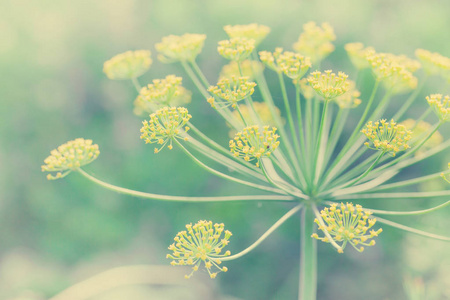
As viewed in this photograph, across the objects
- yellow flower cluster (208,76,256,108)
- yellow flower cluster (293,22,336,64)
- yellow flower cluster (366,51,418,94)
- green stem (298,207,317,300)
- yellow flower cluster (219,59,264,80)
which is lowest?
green stem (298,207,317,300)

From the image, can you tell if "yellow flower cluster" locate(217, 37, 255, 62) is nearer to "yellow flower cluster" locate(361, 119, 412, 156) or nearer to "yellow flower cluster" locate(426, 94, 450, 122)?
"yellow flower cluster" locate(361, 119, 412, 156)

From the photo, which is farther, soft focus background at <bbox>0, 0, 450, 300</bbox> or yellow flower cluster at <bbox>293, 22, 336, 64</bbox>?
soft focus background at <bbox>0, 0, 450, 300</bbox>

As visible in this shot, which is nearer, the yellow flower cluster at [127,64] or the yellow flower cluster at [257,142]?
the yellow flower cluster at [257,142]

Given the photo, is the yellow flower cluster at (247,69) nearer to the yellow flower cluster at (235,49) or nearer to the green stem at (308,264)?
the yellow flower cluster at (235,49)

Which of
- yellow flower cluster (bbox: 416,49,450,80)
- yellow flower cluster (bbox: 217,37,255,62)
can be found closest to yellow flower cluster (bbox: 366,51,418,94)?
yellow flower cluster (bbox: 416,49,450,80)

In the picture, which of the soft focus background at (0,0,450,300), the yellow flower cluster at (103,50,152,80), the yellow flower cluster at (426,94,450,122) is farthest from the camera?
the soft focus background at (0,0,450,300)

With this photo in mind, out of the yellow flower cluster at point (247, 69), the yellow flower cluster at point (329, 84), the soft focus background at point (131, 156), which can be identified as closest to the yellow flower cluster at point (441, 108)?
the yellow flower cluster at point (329, 84)

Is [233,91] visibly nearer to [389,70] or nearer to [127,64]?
[389,70]
